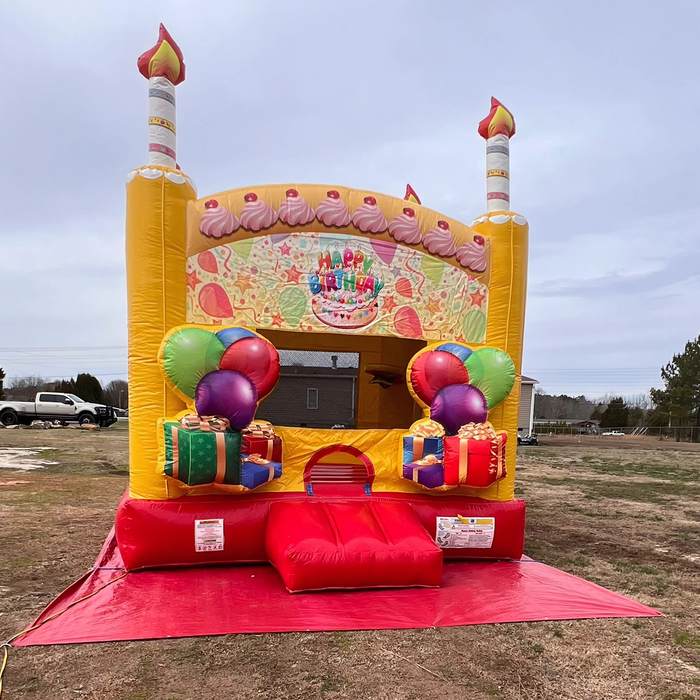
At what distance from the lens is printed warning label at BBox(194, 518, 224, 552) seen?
378 centimetres

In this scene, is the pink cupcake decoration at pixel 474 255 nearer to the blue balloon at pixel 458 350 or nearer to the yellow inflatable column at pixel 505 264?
the yellow inflatable column at pixel 505 264

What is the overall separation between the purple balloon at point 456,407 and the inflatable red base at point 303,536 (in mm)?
641

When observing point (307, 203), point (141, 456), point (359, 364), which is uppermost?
point (307, 203)

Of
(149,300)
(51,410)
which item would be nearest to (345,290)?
(149,300)

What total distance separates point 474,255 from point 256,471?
2371 millimetres

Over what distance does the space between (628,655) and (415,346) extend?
3.86m

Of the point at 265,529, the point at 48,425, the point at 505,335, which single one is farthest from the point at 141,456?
the point at 48,425

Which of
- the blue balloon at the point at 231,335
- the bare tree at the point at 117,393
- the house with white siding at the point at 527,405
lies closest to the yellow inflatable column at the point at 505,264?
the blue balloon at the point at 231,335

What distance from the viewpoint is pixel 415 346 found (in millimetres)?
6254

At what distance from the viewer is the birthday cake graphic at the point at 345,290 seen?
4.23 m

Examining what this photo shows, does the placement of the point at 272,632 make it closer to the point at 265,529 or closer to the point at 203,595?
the point at 203,595

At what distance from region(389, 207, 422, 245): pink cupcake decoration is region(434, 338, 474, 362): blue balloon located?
841mm

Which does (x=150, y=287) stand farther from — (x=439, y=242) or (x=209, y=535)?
(x=439, y=242)

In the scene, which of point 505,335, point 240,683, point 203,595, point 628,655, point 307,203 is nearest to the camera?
point 240,683
